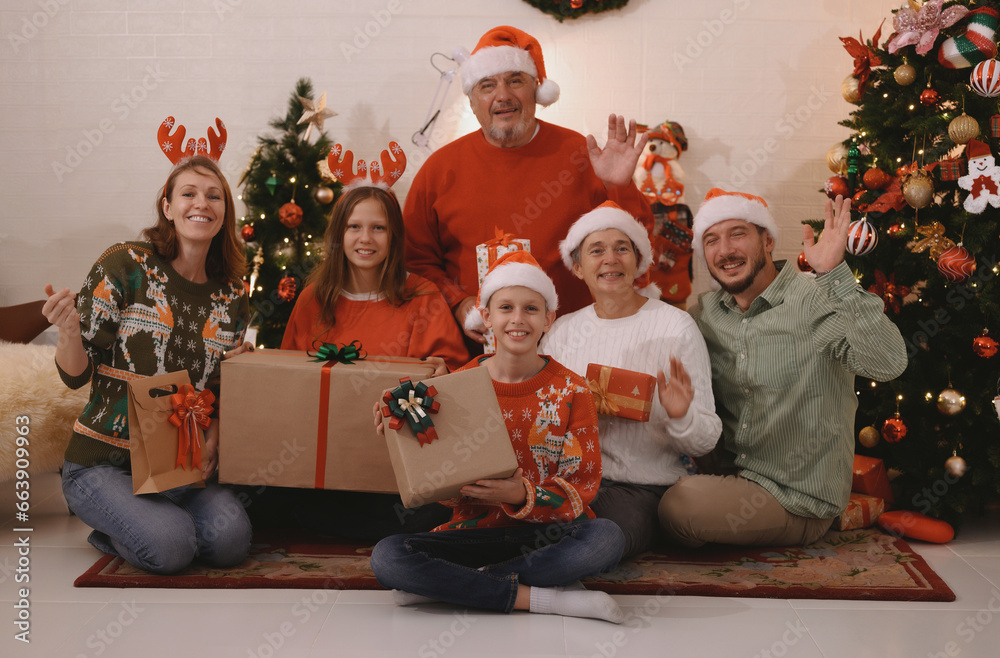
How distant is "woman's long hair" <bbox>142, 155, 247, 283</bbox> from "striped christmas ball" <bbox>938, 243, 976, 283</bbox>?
255 centimetres

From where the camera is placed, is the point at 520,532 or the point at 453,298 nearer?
the point at 520,532

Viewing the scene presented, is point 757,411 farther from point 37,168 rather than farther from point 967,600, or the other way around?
point 37,168

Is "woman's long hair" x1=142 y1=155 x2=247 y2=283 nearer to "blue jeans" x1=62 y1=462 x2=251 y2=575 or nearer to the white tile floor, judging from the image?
"blue jeans" x1=62 y1=462 x2=251 y2=575

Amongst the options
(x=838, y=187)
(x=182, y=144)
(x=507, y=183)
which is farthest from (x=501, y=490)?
(x=838, y=187)

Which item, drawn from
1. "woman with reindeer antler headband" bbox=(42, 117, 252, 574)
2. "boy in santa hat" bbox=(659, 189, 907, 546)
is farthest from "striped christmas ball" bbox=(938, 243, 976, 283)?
"woman with reindeer antler headband" bbox=(42, 117, 252, 574)

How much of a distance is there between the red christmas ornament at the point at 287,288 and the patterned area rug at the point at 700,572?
1241 millimetres

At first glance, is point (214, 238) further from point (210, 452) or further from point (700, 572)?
point (700, 572)

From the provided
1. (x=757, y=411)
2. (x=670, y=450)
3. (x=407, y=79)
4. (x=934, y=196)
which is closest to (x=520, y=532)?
(x=670, y=450)

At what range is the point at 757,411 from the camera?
8.82ft

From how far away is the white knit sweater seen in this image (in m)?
2.65

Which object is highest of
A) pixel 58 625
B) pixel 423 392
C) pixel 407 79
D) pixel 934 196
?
pixel 407 79

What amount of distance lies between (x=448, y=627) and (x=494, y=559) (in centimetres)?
28

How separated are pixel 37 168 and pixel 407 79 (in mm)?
2141

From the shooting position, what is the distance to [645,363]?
2.66m
